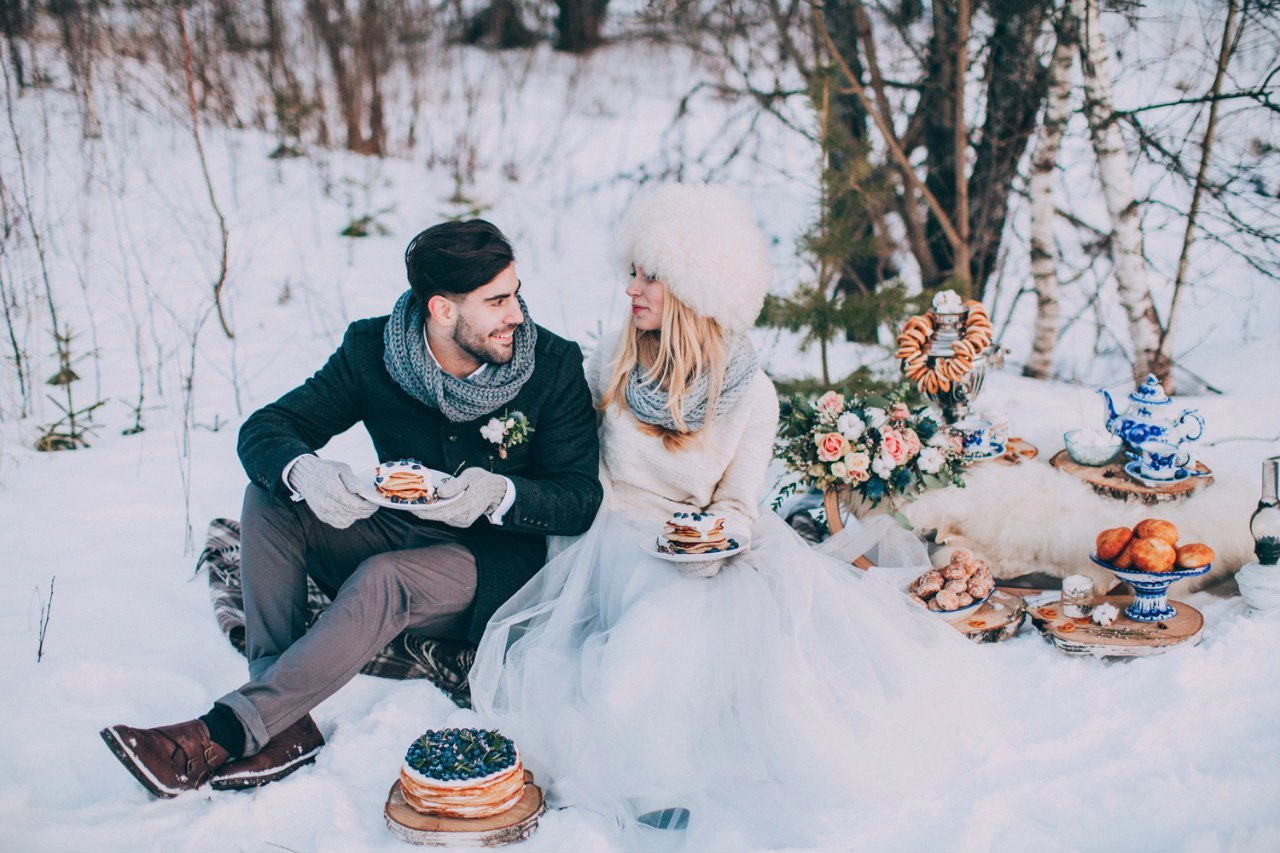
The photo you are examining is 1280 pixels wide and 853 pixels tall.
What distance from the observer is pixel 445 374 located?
3494mm

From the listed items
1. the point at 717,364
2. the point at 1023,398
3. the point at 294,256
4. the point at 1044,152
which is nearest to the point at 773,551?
the point at 717,364

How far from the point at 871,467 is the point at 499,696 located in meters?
1.69

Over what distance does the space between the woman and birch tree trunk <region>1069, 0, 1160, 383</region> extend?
3.39m

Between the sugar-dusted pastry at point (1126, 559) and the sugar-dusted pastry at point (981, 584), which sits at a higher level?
the sugar-dusted pastry at point (1126, 559)

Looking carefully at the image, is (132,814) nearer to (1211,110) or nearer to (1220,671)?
(1220,671)

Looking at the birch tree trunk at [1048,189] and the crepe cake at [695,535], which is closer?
the crepe cake at [695,535]

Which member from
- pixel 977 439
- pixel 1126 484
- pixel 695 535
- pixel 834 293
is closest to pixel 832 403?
pixel 977 439

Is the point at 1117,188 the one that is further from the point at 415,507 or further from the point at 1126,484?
the point at 415,507

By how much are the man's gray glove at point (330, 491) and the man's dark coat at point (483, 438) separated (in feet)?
0.61

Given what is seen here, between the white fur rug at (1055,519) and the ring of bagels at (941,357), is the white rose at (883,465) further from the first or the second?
the ring of bagels at (941,357)

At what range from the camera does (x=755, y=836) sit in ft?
9.17

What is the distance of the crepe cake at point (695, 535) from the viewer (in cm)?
332

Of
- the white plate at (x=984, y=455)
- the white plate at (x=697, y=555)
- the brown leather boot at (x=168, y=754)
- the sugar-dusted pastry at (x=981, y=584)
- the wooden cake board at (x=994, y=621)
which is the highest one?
the white plate at (x=697, y=555)

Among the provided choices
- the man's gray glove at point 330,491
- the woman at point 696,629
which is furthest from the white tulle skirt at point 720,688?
the man's gray glove at point 330,491
